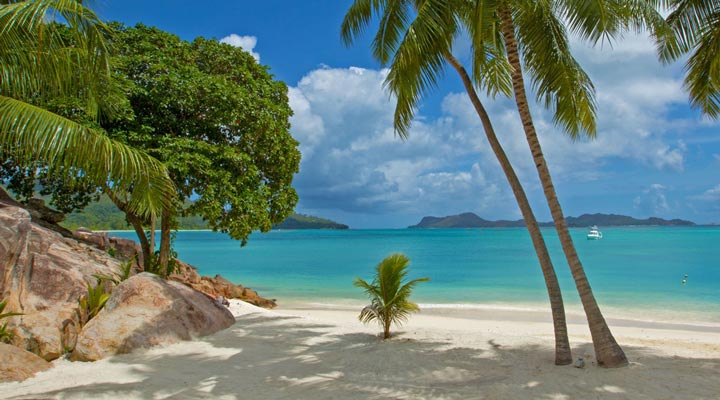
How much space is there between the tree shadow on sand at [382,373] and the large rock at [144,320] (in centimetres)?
30

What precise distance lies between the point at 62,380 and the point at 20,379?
552 mm

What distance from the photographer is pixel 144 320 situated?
26.0 ft

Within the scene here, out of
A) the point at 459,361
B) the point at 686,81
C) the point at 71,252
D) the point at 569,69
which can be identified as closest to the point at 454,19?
the point at 569,69

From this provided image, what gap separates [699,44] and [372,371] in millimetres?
6936

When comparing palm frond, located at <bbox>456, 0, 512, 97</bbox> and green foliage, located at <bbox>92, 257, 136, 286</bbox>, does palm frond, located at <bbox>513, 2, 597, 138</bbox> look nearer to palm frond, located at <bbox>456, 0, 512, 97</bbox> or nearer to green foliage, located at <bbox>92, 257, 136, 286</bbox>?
palm frond, located at <bbox>456, 0, 512, 97</bbox>

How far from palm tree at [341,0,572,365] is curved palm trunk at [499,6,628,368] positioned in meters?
0.32

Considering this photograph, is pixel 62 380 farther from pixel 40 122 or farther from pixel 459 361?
pixel 459 361

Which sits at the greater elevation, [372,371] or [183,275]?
[183,275]

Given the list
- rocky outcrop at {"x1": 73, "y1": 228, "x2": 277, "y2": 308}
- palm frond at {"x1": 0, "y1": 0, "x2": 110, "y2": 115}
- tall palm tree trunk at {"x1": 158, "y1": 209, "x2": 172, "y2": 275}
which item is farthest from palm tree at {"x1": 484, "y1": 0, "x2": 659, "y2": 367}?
rocky outcrop at {"x1": 73, "y1": 228, "x2": 277, "y2": 308}

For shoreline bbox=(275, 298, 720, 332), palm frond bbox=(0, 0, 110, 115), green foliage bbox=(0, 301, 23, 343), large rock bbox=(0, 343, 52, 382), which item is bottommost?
shoreline bbox=(275, 298, 720, 332)

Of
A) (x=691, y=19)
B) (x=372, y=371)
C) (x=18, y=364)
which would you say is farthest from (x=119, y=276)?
(x=691, y=19)

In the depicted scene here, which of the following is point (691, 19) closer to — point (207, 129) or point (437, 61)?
point (437, 61)

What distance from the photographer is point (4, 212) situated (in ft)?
25.3

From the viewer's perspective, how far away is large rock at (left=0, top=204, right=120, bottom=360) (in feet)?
23.4
